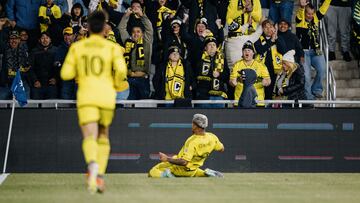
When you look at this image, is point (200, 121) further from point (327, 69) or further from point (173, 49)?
point (327, 69)

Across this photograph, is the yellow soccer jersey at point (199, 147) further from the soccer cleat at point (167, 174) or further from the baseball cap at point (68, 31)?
the baseball cap at point (68, 31)

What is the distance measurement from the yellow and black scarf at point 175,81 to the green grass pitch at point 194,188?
2.41 metres

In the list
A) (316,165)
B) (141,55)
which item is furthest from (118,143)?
(316,165)

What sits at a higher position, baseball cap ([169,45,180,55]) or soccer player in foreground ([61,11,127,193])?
baseball cap ([169,45,180,55])

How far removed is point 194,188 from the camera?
54.8 ft

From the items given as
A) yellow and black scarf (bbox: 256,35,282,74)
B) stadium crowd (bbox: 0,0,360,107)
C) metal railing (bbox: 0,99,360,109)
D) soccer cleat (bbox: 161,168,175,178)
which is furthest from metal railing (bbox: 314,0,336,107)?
soccer cleat (bbox: 161,168,175,178)

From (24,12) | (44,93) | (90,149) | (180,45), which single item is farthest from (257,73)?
(90,149)

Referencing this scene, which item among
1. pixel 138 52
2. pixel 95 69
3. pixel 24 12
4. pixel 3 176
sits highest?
pixel 24 12

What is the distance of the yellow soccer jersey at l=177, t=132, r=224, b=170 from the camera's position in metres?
18.9

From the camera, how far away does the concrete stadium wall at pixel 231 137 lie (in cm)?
2052

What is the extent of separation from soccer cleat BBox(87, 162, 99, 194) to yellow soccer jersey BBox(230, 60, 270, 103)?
30.4 feet

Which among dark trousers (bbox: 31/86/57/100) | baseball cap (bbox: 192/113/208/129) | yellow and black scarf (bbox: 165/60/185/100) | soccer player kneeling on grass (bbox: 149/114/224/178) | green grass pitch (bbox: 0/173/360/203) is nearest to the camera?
green grass pitch (bbox: 0/173/360/203)

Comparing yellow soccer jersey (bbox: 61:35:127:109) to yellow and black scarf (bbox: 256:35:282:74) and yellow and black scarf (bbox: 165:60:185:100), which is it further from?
yellow and black scarf (bbox: 256:35:282:74)

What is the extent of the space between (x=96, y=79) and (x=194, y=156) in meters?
5.96
